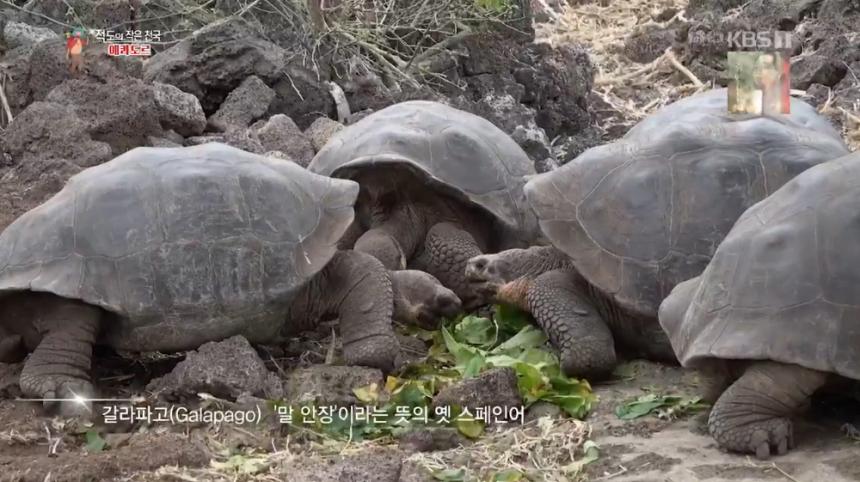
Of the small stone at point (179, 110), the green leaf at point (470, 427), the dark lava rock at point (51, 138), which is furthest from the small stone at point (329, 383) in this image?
the small stone at point (179, 110)

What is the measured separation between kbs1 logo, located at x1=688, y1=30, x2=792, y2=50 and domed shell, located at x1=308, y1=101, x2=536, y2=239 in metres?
1.94

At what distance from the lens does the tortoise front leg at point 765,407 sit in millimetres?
3189

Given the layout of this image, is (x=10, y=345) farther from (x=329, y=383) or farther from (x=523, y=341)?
(x=523, y=341)

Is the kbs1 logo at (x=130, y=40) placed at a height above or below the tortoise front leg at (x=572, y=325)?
above

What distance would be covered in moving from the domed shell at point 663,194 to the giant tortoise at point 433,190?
2.40 ft

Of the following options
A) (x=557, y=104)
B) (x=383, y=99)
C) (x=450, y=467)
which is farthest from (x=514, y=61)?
(x=450, y=467)

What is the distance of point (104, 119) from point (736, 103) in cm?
333

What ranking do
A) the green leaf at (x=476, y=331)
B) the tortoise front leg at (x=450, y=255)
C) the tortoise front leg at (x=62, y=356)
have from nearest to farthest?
the tortoise front leg at (x=62, y=356)
the green leaf at (x=476, y=331)
the tortoise front leg at (x=450, y=255)

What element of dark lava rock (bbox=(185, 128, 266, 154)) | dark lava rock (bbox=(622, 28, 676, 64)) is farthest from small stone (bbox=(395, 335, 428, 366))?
dark lava rock (bbox=(622, 28, 676, 64))

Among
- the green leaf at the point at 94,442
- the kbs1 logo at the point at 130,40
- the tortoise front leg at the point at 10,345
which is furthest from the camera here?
the kbs1 logo at the point at 130,40

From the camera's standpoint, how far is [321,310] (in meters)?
4.54

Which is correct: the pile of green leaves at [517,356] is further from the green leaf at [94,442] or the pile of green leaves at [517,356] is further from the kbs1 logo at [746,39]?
the kbs1 logo at [746,39]

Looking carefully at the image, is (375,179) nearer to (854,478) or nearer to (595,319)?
(595,319)
